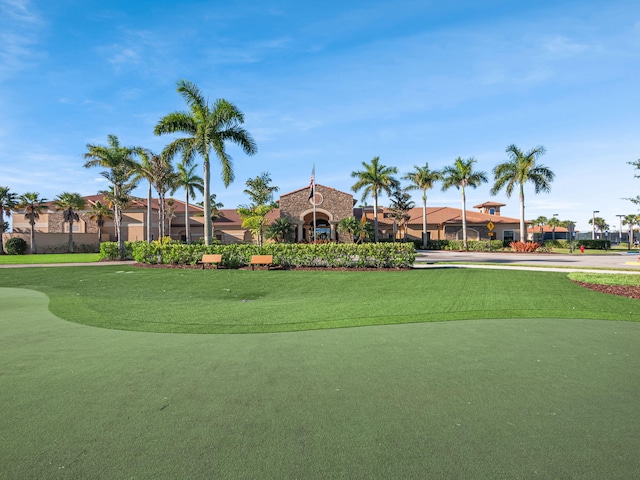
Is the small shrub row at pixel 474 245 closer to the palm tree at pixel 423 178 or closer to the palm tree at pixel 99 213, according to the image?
the palm tree at pixel 423 178

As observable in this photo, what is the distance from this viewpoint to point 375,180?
148 ft

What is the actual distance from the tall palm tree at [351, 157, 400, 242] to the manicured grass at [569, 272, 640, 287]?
96.0 feet

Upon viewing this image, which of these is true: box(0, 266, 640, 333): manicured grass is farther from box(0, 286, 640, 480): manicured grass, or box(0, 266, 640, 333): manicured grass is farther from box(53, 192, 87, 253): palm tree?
box(53, 192, 87, 253): palm tree

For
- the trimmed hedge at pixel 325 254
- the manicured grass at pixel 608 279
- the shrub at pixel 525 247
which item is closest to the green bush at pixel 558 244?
the shrub at pixel 525 247

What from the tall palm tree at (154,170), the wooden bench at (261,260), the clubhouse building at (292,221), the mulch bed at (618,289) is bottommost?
the mulch bed at (618,289)

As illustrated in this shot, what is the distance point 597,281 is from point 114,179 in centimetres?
3149

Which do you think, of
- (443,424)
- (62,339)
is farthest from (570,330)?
(62,339)

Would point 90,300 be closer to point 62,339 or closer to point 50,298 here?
point 50,298

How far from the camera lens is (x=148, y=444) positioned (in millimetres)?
3223

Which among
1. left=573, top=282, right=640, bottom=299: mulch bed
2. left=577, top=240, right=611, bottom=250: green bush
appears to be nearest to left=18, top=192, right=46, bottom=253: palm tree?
left=573, top=282, right=640, bottom=299: mulch bed

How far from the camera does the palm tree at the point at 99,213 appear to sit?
46656 mm

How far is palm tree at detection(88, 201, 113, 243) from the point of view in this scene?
153 ft

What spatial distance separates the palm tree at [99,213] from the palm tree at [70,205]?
1257mm

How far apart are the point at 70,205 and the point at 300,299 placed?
43.7m
